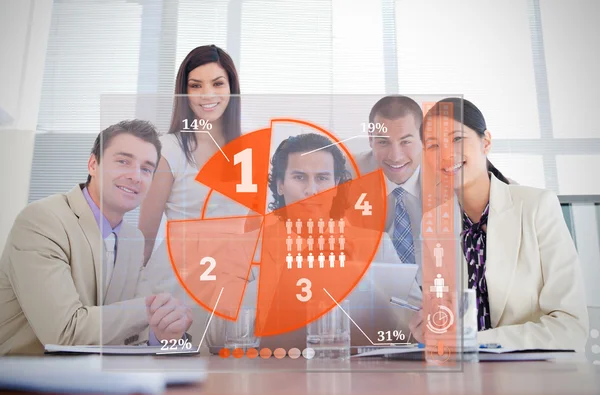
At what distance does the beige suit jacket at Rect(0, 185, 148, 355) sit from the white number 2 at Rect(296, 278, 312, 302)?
0.70 metres

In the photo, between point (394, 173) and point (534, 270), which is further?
point (534, 270)

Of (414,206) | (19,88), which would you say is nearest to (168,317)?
(414,206)

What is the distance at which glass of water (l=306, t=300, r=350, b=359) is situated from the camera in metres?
1.23

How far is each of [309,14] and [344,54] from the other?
23 centimetres

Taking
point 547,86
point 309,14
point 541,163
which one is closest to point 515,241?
point 541,163

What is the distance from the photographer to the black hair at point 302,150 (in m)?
1.26

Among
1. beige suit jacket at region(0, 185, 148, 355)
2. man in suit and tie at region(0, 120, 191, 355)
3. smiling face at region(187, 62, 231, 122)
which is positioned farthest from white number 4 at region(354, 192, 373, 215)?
smiling face at region(187, 62, 231, 122)

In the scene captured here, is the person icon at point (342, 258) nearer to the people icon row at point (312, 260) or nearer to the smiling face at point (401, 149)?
the people icon row at point (312, 260)

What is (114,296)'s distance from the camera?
124cm

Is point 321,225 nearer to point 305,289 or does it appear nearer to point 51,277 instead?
point 305,289

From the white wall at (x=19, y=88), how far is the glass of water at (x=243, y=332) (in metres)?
1.50

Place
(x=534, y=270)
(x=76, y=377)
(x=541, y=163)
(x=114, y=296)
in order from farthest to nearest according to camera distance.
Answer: (x=541, y=163) < (x=534, y=270) < (x=114, y=296) < (x=76, y=377)

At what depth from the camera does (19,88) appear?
254 centimetres

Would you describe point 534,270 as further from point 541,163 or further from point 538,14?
point 538,14
